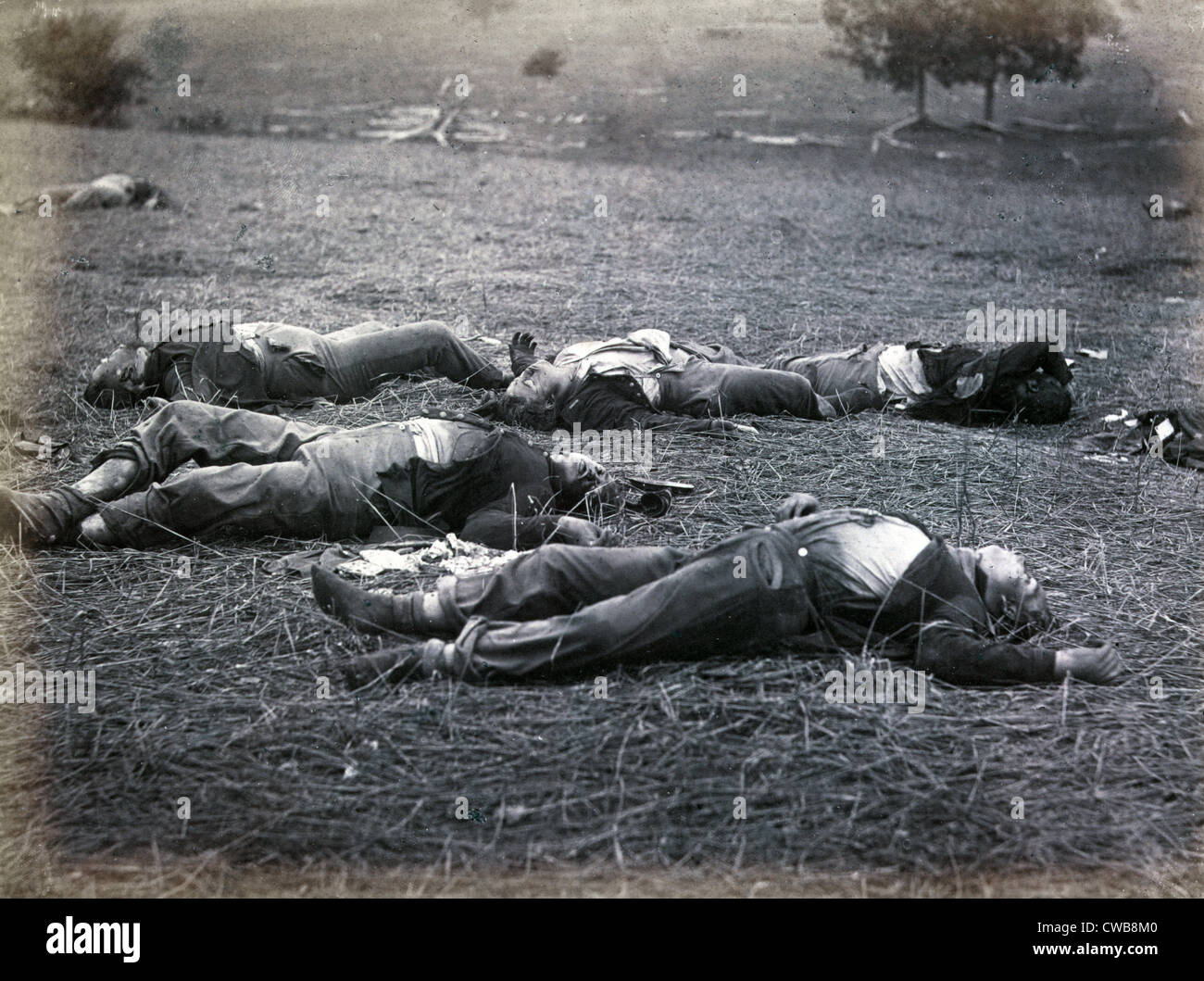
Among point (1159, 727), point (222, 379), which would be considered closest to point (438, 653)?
point (1159, 727)

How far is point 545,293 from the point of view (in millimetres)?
7375

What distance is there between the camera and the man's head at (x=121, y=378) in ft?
17.2

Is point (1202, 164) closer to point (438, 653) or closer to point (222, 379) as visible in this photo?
point (222, 379)

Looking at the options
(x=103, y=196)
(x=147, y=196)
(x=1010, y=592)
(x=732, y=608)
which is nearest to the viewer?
(x=732, y=608)

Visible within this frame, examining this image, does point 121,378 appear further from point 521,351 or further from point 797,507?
point 797,507

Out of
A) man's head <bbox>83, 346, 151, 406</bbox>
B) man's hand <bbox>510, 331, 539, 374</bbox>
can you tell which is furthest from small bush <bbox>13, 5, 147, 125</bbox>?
man's hand <bbox>510, 331, 539, 374</bbox>

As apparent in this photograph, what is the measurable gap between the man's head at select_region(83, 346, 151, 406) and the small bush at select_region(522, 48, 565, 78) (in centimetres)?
735

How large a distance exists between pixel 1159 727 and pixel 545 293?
4988 millimetres

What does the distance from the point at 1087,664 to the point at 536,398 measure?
269 centimetres

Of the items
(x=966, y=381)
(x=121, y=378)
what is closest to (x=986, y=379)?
(x=966, y=381)

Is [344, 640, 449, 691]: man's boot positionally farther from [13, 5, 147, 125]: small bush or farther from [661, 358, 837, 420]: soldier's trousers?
[13, 5, 147, 125]: small bush

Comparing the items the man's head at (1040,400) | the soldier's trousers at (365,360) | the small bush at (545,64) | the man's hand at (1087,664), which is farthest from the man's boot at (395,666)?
the small bush at (545,64)

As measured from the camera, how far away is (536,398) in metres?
5.17

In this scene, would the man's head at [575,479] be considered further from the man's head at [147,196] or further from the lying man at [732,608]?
the man's head at [147,196]
